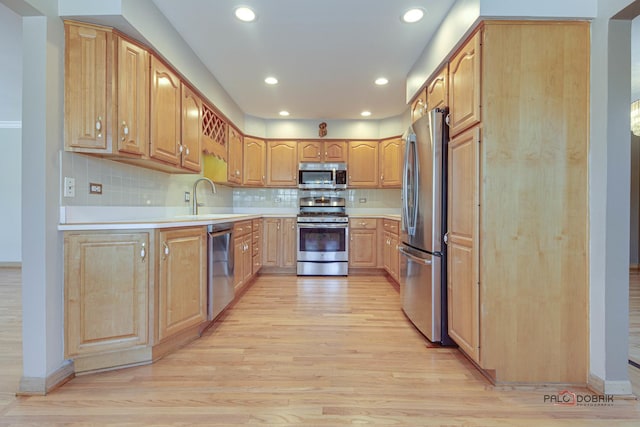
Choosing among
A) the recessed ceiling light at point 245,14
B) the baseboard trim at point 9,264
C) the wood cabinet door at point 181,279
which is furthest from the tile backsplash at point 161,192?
the baseboard trim at point 9,264

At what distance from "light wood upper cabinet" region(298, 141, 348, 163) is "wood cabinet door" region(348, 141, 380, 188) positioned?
5.5 inches

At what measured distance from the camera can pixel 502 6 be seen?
1662mm

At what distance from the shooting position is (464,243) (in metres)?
1.91

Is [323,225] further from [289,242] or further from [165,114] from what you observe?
[165,114]

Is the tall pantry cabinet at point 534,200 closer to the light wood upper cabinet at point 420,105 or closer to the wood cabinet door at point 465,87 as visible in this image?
the wood cabinet door at point 465,87

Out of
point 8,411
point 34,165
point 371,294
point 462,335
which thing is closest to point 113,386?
point 8,411

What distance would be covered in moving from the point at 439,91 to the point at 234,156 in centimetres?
281

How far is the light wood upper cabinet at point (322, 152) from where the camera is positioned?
4.88 metres

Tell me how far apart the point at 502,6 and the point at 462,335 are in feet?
6.13

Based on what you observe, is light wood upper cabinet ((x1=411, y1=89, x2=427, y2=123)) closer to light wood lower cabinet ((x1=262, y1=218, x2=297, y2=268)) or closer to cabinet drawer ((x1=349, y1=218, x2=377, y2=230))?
cabinet drawer ((x1=349, y1=218, x2=377, y2=230))

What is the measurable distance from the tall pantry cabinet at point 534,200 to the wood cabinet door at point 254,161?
356 cm

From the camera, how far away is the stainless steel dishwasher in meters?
2.45

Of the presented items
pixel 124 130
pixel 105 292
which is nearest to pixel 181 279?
pixel 105 292

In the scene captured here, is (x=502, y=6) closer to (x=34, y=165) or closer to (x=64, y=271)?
(x=34, y=165)
